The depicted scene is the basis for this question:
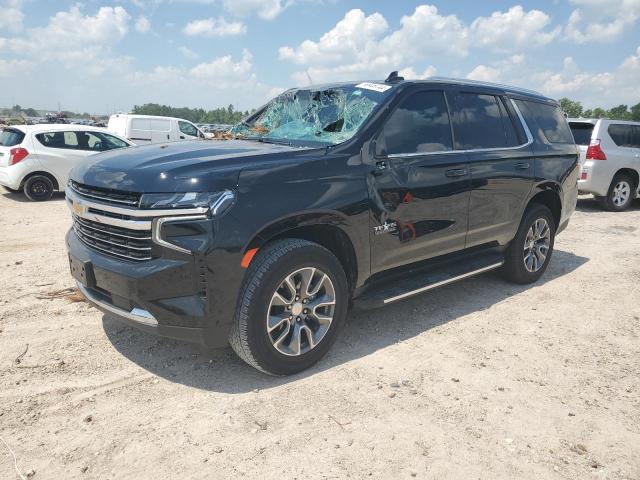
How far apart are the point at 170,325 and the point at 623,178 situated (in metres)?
10.7

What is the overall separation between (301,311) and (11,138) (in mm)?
10145

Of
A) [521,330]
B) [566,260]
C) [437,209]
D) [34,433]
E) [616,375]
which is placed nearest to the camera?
[34,433]

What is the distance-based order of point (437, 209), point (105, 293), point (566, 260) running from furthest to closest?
point (566, 260), point (437, 209), point (105, 293)

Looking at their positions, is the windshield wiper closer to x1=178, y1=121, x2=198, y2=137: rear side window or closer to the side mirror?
the side mirror

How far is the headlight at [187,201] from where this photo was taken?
2.84 m

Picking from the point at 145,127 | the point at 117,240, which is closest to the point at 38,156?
the point at 145,127

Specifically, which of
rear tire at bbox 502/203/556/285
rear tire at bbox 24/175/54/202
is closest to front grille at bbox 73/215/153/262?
rear tire at bbox 502/203/556/285

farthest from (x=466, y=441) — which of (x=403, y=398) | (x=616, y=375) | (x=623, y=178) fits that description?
(x=623, y=178)

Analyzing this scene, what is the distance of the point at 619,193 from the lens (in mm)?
10664

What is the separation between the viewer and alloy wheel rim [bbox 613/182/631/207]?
1062cm

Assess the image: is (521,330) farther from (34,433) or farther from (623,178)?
Answer: (623,178)

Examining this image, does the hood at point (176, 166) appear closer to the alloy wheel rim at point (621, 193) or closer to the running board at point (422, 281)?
the running board at point (422, 281)

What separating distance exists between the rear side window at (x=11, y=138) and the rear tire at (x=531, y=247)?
10022 mm

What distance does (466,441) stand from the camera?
2.80 meters
